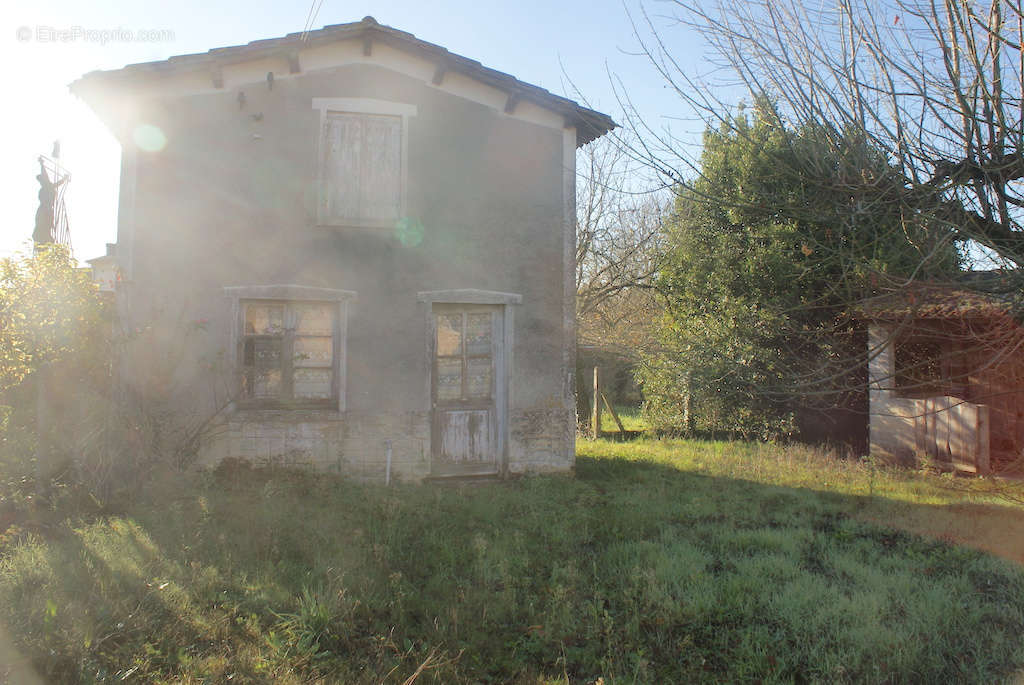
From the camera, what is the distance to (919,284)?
422cm

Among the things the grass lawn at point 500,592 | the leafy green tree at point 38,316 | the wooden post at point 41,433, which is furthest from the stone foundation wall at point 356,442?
the leafy green tree at point 38,316

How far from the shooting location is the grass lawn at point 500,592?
372 cm

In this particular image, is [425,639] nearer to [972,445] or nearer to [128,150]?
[128,150]

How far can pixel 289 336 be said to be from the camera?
7977mm

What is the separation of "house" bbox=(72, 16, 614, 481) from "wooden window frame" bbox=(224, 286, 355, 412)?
2cm

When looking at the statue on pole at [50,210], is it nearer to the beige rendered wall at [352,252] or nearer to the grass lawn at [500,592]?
the beige rendered wall at [352,252]

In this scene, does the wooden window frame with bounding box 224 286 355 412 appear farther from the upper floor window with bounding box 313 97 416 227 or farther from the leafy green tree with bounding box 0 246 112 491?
the leafy green tree with bounding box 0 246 112 491

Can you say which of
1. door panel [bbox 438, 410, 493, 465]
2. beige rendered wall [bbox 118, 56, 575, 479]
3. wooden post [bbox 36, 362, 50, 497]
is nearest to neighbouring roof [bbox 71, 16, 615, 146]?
beige rendered wall [bbox 118, 56, 575, 479]

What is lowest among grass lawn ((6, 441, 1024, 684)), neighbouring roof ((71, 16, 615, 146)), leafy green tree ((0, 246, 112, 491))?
grass lawn ((6, 441, 1024, 684))

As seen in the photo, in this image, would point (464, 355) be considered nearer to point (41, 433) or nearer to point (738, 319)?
point (41, 433)

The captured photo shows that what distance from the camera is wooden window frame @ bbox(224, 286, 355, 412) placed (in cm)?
778

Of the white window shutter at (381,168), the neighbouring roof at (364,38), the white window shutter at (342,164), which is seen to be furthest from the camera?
the white window shutter at (381,168)

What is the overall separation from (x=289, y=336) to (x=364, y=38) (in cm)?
386

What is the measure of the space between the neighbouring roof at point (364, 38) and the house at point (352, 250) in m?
0.03
